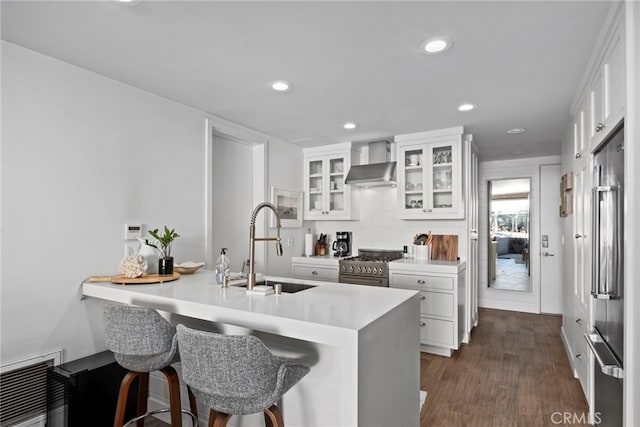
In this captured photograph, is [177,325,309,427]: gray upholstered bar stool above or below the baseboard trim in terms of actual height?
above

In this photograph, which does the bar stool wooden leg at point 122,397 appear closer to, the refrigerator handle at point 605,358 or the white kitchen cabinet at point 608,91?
the refrigerator handle at point 605,358

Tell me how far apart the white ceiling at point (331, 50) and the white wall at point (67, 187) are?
187mm

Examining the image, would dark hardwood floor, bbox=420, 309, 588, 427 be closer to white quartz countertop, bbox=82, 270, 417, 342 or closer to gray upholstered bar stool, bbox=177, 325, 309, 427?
white quartz countertop, bbox=82, 270, 417, 342

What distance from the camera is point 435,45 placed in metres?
2.01

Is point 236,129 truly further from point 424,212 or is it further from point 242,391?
point 242,391

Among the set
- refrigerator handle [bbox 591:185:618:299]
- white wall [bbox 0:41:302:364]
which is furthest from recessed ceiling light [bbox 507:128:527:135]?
white wall [bbox 0:41:302:364]

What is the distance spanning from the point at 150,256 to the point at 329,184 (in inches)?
105

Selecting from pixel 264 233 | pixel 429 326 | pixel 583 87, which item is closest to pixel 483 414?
pixel 429 326

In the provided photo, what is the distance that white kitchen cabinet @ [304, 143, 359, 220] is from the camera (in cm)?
459

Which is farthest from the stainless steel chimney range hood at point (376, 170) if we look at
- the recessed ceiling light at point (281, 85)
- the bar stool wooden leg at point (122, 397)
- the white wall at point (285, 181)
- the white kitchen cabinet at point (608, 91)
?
the bar stool wooden leg at point (122, 397)

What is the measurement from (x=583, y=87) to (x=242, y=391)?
2.92 meters

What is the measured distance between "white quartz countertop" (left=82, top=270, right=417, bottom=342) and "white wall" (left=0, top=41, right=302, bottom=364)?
248 millimetres

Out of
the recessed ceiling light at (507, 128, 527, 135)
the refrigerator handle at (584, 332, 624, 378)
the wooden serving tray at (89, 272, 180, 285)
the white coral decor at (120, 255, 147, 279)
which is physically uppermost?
the recessed ceiling light at (507, 128, 527, 135)

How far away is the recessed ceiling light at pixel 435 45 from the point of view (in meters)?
1.96
